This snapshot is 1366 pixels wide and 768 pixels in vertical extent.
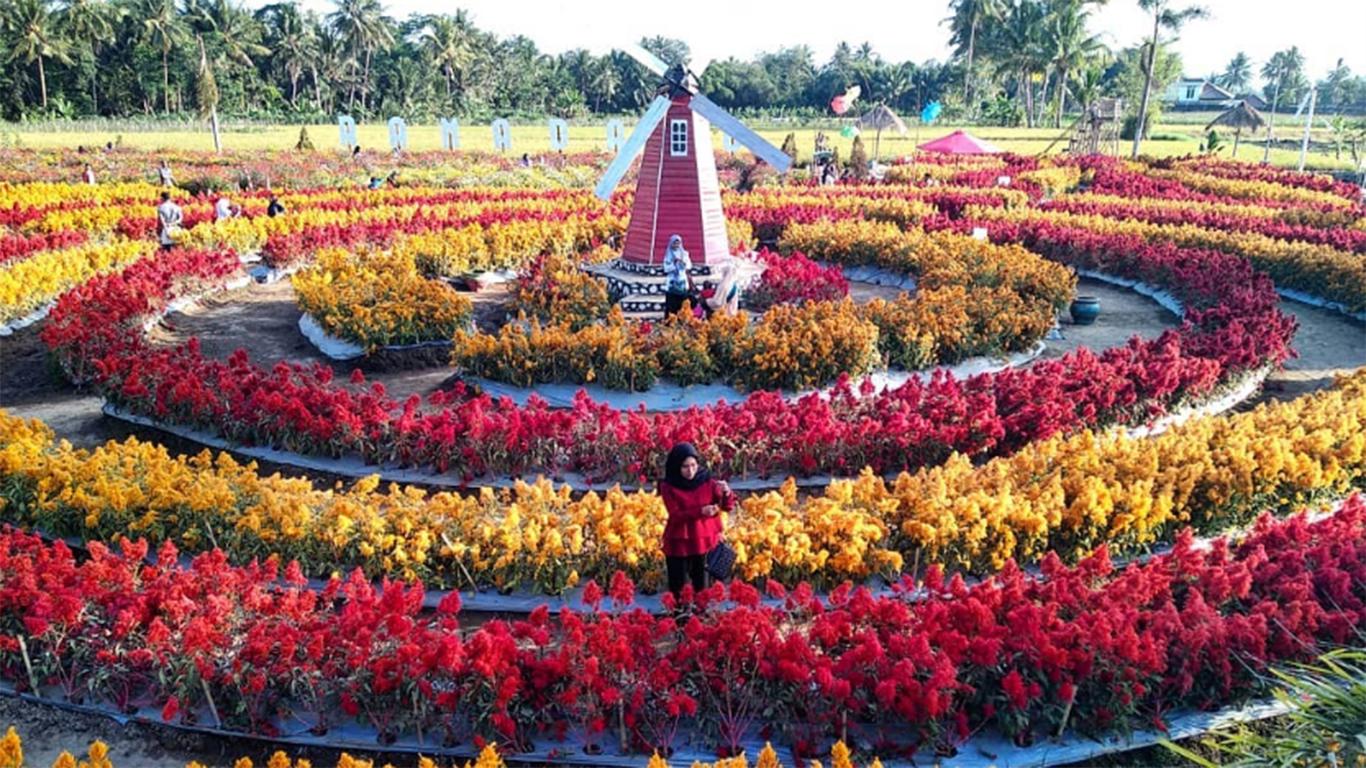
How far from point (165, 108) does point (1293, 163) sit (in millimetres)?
70372

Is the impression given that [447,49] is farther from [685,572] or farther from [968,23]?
[685,572]

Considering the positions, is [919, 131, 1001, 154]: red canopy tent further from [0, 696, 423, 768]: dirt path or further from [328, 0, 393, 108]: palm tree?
[328, 0, 393, 108]: palm tree

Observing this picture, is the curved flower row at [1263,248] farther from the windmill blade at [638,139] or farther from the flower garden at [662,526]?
the windmill blade at [638,139]

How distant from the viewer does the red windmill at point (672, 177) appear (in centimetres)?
1523

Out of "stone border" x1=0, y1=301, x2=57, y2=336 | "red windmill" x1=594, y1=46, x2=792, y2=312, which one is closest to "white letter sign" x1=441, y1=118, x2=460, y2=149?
"red windmill" x1=594, y1=46, x2=792, y2=312

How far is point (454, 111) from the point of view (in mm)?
74688

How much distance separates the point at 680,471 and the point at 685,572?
732 mm

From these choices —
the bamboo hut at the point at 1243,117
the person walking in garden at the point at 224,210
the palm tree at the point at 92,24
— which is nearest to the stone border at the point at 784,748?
the person walking in garden at the point at 224,210

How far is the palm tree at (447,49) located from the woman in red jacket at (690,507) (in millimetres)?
78051

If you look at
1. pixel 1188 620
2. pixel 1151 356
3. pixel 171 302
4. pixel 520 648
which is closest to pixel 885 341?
pixel 1151 356

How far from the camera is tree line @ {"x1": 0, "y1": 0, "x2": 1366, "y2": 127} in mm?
60469

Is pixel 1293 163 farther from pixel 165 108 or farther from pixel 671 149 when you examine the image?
pixel 165 108

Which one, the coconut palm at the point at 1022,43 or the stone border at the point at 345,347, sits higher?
the coconut palm at the point at 1022,43

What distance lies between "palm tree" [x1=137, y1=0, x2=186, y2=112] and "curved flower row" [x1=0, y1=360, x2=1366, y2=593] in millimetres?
66849
